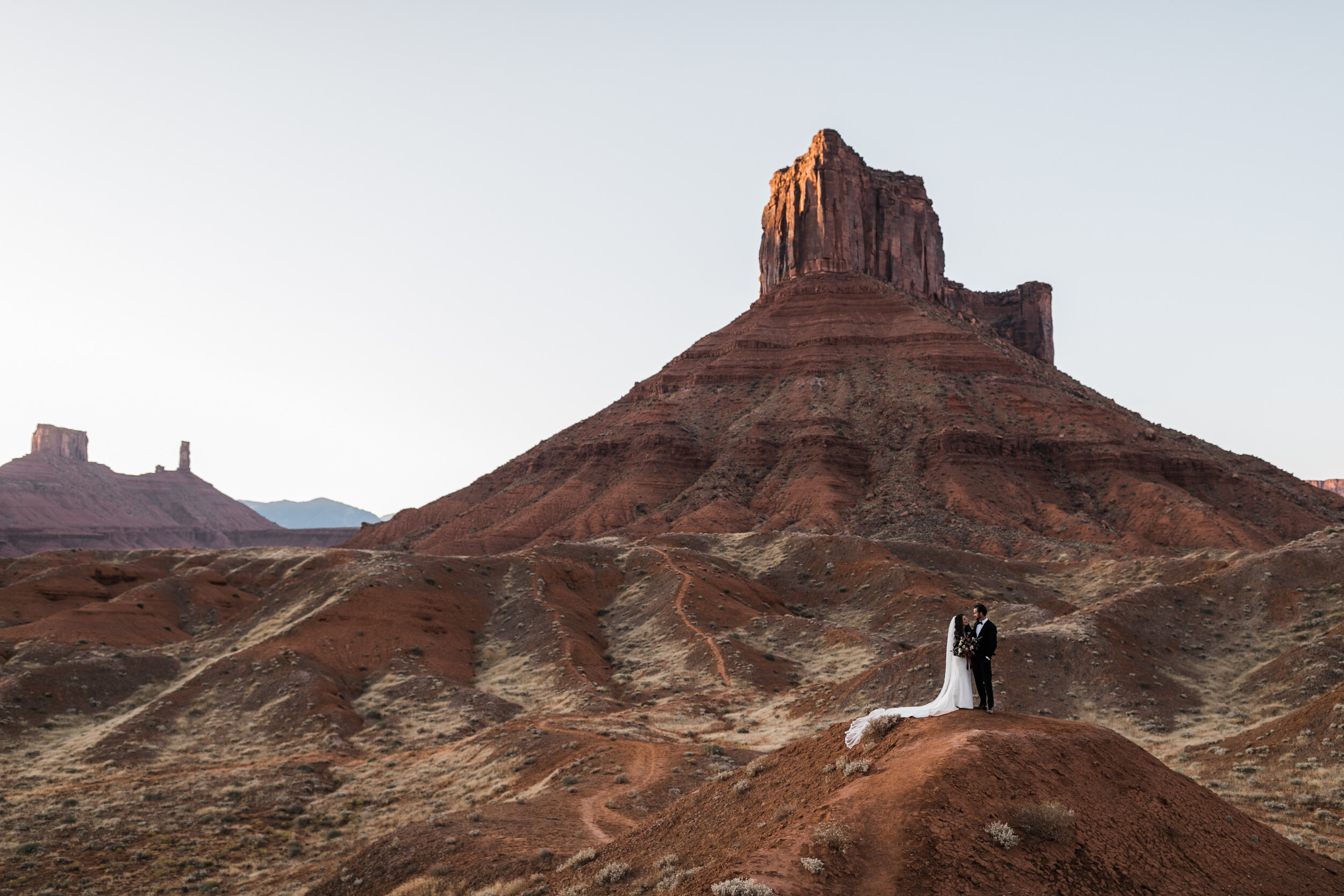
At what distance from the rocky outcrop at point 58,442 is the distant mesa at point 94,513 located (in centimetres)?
13

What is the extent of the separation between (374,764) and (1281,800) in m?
25.7

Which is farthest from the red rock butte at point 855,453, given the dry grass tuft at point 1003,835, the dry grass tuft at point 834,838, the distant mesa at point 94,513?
the distant mesa at point 94,513

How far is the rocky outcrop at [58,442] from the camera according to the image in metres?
189

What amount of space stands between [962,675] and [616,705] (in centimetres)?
2277

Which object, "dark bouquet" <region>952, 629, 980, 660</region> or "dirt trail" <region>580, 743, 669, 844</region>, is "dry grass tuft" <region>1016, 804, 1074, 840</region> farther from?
"dirt trail" <region>580, 743, 669, 844</region>

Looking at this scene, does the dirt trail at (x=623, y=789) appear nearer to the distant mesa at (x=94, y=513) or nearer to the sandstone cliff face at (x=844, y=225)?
the sandstone cliff face at (x=844, y=225)

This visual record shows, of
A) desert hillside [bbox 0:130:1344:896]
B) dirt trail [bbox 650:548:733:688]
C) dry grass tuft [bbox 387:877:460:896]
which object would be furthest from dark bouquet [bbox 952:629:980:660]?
dirt trail [bbox 650:548:733:688]

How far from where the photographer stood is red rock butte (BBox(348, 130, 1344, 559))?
252 feet

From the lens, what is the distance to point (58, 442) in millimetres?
190625

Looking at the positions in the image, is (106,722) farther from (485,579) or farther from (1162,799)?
(1162,799)

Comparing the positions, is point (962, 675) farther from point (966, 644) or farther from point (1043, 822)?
point (1043, 822)

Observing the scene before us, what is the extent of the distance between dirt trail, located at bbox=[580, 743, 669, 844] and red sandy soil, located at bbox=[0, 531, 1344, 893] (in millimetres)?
122

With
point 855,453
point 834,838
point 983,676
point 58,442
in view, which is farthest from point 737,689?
point 58,442

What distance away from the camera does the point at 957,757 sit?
11906mm
